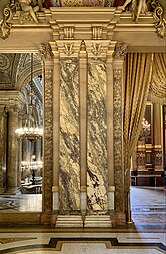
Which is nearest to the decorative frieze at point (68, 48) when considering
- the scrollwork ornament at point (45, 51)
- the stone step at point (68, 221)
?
the scrollwork ornament at point (45, 51)

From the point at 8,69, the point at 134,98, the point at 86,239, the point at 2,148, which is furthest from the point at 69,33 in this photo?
the point at 2,148

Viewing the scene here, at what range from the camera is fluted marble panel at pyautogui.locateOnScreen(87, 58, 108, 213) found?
599 cm

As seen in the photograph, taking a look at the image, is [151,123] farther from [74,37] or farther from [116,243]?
[116,243]

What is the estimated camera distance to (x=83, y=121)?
619 cm

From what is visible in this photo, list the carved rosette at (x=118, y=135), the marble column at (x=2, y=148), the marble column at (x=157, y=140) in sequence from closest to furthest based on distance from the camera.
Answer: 1. the carved rosette at (x=118, y=135)
2. the marble column at (x=2, y=148)
3. the marble column at (x=157, y=140)

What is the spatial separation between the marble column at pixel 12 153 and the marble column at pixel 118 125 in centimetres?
578

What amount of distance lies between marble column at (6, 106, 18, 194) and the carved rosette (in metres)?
5.78

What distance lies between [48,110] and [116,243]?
269cm

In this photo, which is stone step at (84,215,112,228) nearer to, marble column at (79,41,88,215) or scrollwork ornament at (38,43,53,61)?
marble column at (79,41,88,215)

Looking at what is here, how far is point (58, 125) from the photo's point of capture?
6.23 meters

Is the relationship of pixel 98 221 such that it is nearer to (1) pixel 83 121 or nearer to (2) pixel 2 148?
(1) pixel 83 121

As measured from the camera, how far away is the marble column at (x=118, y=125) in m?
6.23

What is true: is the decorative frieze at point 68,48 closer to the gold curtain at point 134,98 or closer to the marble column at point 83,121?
the marble column at point 83,121

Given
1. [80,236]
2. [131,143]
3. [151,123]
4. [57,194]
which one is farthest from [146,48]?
[151,123]
